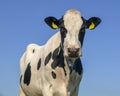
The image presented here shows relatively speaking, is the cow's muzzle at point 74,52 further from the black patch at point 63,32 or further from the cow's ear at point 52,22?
the cow's ear at point 52,22

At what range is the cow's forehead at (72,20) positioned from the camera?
36.8ft

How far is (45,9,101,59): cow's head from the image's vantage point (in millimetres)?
10719

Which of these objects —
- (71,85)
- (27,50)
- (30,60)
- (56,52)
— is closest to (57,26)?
(56,52)

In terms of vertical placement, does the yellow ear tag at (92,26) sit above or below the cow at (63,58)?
above

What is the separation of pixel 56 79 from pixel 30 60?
297cm

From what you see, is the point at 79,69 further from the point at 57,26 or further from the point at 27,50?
the point at 27,50

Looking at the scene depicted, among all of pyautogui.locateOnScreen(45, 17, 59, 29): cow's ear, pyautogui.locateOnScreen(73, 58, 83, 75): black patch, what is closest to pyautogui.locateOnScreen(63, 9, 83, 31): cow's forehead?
pyautogui.locateOnScreen(45, 17, 59, 29): cow's ear

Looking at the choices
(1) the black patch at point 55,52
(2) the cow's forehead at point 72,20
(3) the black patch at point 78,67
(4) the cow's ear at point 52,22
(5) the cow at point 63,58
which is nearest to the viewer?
(5) the cow at point 63,58

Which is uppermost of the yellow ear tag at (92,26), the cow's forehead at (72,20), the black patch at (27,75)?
the cow's forehead at (72,20)

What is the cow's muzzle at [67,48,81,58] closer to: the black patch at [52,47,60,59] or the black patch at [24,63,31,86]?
the black patch at [52,47,60,59]

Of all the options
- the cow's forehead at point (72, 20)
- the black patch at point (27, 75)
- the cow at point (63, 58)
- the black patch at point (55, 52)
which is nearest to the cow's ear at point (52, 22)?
the cow at point (63, 58)

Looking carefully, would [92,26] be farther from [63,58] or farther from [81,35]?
[63,58]

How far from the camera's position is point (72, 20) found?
11336 millimetres

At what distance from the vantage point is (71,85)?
11906 millimetres
